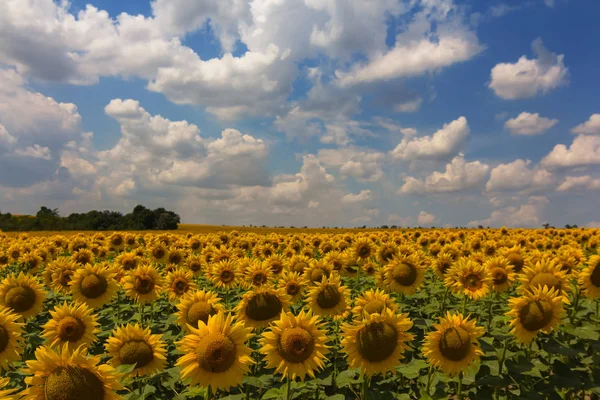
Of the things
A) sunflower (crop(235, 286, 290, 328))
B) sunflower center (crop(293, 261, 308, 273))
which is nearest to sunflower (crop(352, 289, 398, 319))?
sunflower (crop(235, 286, 290, 328))

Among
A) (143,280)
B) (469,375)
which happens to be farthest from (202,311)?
Result: (469,375)

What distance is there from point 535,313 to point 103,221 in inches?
3482

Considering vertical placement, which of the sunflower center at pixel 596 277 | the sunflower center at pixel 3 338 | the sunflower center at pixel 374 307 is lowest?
the sunflower center at pixel 3 338

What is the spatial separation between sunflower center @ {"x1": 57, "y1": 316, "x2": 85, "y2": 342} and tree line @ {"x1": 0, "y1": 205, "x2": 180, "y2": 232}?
7934cm

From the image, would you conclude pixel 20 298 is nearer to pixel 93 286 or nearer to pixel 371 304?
pixel 93 286

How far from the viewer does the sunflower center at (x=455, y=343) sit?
19.5ft

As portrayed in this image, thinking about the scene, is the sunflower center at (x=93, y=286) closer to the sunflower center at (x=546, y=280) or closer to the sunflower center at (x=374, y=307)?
the sunflower center at (x=374, y=307)

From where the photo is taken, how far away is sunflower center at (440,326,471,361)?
5.94 metres

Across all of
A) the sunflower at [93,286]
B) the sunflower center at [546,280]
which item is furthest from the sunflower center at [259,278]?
the sunflower center at [546,280]

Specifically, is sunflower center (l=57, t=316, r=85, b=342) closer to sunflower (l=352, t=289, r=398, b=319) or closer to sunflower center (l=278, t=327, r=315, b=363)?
sunflower center (l=278, t=327, r=315, b=363)

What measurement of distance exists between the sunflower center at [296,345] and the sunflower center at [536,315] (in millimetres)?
3761

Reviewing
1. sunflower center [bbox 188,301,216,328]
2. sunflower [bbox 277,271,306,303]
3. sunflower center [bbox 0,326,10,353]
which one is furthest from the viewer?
sunflower [bbox 277,271,306,303]

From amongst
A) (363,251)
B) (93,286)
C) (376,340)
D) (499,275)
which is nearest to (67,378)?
(376,340)

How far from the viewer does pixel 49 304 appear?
1275cm
